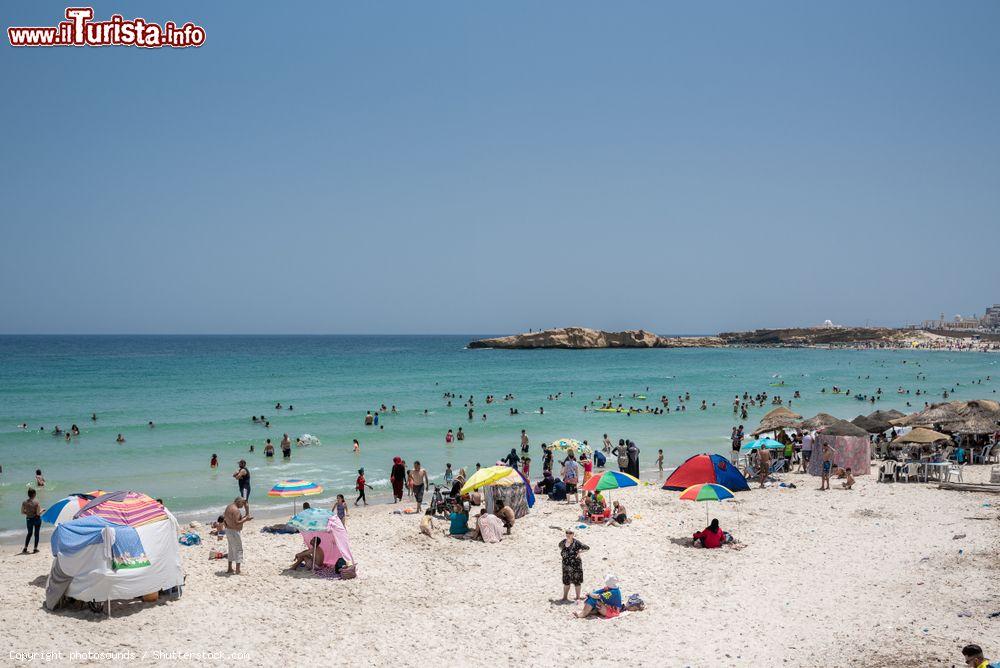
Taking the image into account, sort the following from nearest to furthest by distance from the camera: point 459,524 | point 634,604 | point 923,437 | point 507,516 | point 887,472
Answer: point 634,604 → point 459,524 → point 507,516 → point 887,472 → point 923,437

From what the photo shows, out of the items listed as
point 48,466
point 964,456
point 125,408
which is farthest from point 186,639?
point 125,408

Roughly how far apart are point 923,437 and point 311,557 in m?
20.2

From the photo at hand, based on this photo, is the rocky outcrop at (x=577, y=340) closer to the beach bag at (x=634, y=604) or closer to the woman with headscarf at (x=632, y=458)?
the woman with headscarf at (x=632, y=458)

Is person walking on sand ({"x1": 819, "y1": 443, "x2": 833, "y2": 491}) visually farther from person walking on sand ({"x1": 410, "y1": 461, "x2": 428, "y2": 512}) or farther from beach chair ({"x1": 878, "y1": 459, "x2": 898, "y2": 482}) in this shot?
person walking on sand ({"x1": 410, "y1": 461, "x2": 428, "y2": 512})

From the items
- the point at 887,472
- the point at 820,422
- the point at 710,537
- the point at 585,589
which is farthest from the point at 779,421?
the point at 585,589

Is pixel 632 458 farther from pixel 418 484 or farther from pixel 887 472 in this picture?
pixel 887 472

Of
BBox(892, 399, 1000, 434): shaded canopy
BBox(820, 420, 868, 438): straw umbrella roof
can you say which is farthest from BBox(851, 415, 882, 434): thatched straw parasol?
BBox(820, 420, 868, 438): straw umbrella roof

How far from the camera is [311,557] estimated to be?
40.7 ft

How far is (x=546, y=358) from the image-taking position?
9900 centimetres

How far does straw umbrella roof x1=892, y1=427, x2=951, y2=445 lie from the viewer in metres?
22.4

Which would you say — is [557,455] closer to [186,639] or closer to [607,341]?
[186,639]

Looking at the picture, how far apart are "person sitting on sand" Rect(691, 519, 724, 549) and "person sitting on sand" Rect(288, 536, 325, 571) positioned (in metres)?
7.43

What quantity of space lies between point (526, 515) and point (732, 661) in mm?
7827

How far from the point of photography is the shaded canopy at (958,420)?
78.4 ft
